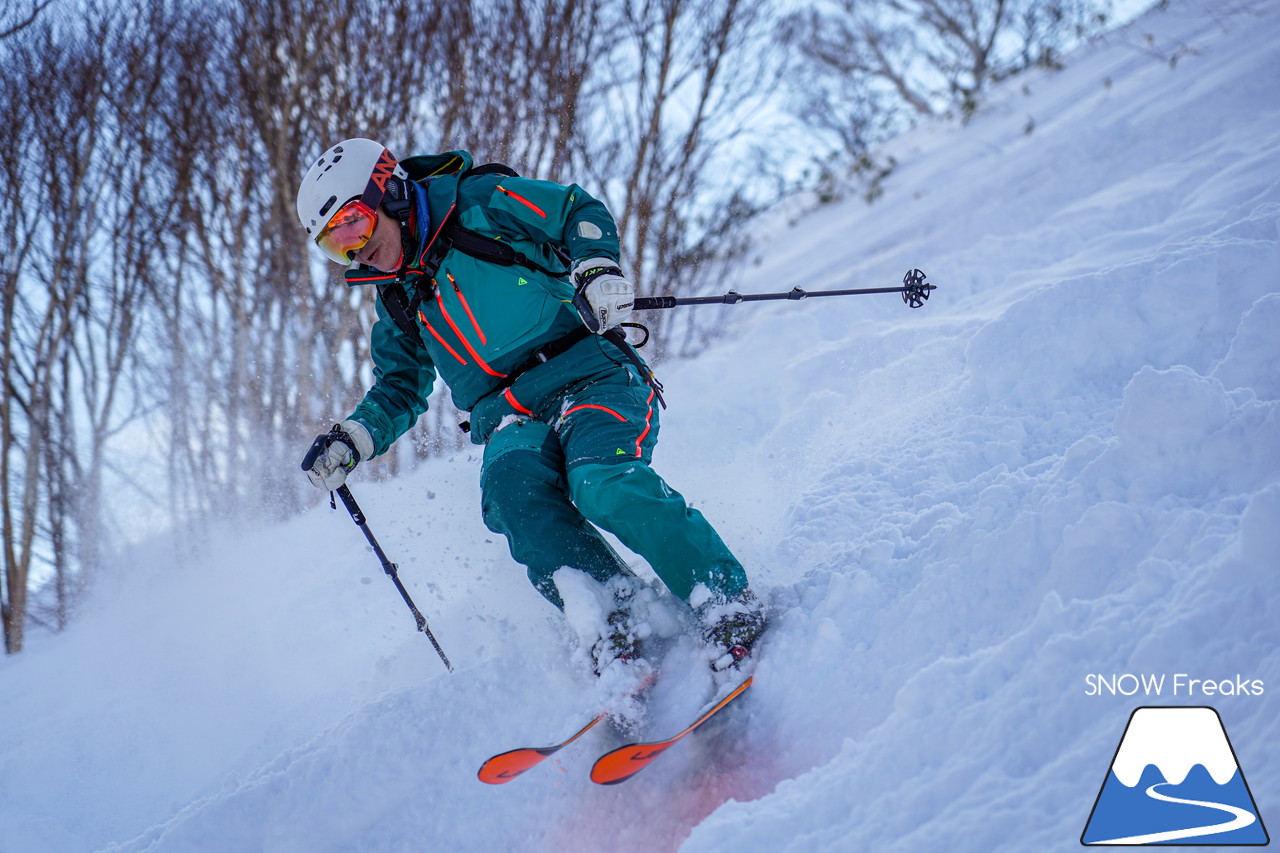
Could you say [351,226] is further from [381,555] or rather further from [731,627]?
[731,627]

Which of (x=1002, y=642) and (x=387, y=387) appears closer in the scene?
(x=1002, y=642)

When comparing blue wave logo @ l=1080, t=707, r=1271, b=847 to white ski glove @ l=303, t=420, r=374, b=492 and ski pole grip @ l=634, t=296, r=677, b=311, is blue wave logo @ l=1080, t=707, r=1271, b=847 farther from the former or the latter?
white ski glove @ l=303, t=420, r=374, b=492

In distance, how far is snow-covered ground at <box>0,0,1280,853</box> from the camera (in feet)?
5.47

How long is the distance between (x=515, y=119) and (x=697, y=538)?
20.3 feet

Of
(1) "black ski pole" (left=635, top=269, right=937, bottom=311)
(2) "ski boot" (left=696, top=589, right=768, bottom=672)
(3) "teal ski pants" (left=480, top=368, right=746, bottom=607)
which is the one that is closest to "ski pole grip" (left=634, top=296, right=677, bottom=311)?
(1) "black ski pole" (left=635, top=269, right=937, bottom=311)

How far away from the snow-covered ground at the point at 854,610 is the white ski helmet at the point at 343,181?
A: 1.26 metres

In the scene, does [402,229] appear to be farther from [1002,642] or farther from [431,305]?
[1002,642]

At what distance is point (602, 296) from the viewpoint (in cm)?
254


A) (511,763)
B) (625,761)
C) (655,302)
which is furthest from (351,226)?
(625,761)

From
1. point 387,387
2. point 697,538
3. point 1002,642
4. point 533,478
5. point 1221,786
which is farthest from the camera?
point 387,387

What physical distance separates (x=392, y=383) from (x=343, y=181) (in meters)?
0.78

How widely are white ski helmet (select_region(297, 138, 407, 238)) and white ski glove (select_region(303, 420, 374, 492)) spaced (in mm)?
714

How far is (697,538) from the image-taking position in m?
2.31

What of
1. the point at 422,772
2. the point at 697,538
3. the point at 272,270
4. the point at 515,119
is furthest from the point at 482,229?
the point at 272,270
